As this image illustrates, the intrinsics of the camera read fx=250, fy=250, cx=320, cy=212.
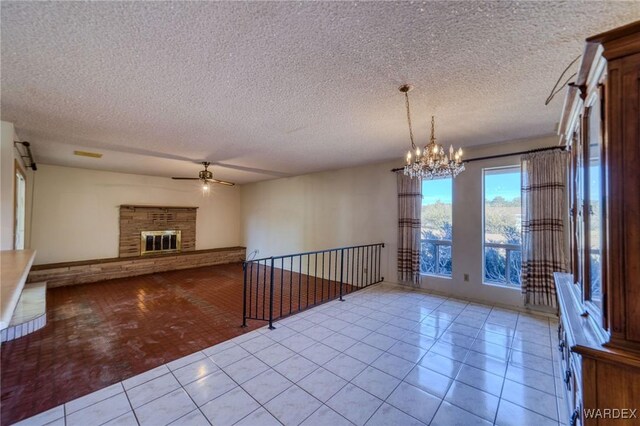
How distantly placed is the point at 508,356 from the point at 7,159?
590 cm

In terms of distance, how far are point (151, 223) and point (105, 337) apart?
439cm

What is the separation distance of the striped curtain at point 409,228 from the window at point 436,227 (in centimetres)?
18

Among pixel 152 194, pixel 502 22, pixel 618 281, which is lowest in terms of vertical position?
pixel 618 281

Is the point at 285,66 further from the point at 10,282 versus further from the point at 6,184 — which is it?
the point at 6,184

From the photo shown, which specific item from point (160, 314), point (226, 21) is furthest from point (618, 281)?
point (160, 314)

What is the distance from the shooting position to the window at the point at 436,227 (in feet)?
14.5

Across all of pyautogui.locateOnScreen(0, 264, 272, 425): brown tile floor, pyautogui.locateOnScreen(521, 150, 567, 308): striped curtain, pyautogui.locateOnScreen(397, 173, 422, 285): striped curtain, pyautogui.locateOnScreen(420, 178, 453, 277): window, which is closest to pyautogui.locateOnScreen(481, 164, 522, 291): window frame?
pyautogui.locateOnScreen(521, 150, 567, 308): striped curtain

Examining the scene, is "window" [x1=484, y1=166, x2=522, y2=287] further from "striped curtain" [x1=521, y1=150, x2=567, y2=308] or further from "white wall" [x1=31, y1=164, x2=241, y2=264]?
"white wall" [x1=31, y1=164, x2=241, y2=264]

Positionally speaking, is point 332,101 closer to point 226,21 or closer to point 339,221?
point 226,21

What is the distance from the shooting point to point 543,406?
1859mm

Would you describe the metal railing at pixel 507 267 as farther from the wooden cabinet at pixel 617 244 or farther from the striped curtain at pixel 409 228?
the wooden cabinet at pixel 617 244

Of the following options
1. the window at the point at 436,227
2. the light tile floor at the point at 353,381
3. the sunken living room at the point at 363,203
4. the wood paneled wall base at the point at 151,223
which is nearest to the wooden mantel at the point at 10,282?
the sunken living room at the point at 363,203

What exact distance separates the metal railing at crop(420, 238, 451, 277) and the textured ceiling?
192cm

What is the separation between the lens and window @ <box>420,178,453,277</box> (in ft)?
14.5
